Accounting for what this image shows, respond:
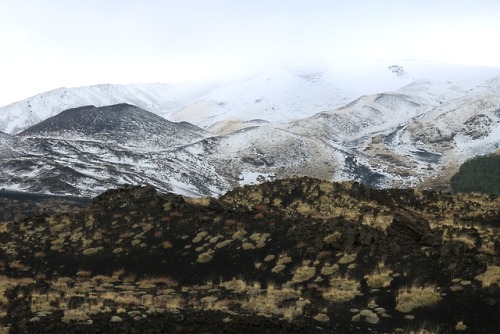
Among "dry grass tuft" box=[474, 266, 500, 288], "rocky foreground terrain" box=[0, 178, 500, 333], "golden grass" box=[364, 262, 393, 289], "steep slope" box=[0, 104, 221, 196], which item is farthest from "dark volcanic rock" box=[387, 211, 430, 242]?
"steep slope" box=[0, 104, 221, 196]

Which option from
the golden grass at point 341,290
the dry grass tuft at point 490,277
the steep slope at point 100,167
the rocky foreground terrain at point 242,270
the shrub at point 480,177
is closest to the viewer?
the rocky foreground terrain at point 242,270

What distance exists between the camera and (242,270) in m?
19.7

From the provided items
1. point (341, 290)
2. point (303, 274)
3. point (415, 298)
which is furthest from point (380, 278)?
point (303, 274)

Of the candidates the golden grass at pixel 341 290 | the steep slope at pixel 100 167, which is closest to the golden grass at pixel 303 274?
the golden grass at pixel 341 290

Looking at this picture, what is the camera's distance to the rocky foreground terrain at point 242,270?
12.9 metres

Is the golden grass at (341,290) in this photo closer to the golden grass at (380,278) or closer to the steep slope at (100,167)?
the golden grass at (380,278)

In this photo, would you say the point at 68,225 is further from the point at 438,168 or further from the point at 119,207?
the point at 438,168

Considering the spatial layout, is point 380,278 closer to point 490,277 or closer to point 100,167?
point 490,277

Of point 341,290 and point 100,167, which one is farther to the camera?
point 100,167

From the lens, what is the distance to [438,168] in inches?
6590

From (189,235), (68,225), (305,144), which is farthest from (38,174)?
(189,235)

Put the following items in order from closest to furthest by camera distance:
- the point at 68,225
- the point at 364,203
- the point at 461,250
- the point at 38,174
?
the point at 461,250 < the point at 68,225 < the point at 364,203 < the point at 38,174

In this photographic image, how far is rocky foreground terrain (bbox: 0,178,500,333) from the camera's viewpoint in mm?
12914

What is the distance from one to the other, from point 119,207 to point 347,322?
66.5 ft
